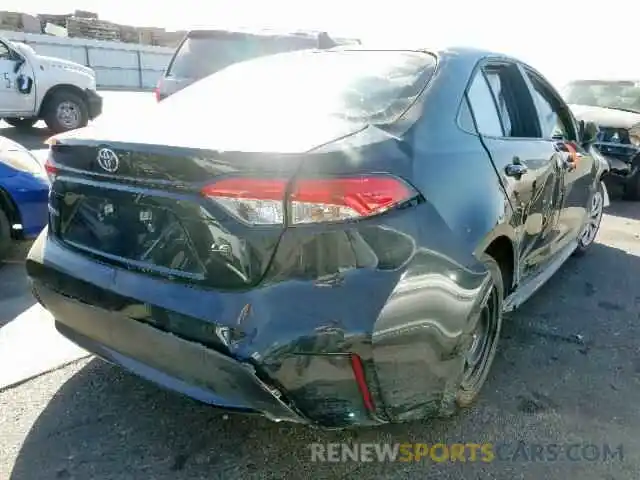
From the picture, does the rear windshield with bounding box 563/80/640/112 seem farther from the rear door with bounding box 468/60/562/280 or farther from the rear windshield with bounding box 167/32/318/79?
the rear door with bounding box 468/60/562/280

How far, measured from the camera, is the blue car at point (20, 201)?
3924 millimetres

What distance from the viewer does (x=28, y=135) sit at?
32.9 ft

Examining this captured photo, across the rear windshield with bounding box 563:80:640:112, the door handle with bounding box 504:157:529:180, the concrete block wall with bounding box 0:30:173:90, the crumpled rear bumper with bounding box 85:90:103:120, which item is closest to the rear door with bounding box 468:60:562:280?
the door handle with bounding box 504:157:529:180

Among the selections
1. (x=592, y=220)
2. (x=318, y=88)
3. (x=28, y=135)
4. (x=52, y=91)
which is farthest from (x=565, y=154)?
(x=28, y=135)

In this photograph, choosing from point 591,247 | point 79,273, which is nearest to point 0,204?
Answer: point 79,273

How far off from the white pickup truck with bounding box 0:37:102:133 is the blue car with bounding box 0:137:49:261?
6.23 m

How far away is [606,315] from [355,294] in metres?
2.71

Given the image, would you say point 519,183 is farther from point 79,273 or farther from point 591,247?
point 591,247

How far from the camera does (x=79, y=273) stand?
7.09 ft

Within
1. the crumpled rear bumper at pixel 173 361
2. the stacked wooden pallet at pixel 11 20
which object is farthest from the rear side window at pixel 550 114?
the stacked wooden pallet at pixel 11 20

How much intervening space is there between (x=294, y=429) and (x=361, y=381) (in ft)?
2.38

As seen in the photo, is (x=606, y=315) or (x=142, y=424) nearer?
(x=142, y=424)

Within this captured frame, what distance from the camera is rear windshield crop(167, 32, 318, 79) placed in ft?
22.8

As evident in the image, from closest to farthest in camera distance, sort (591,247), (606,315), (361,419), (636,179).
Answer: (361,419) → (606,315) → (591,247) → (636,179)
